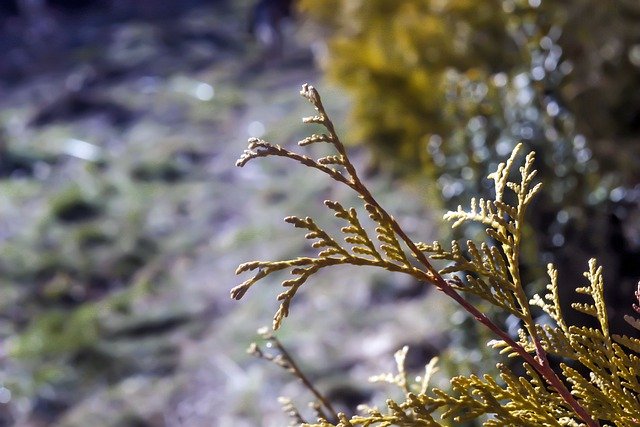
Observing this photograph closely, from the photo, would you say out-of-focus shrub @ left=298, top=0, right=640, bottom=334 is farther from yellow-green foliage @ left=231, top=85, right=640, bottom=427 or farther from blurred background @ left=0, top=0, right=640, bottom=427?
yellow-green foliage @ left=231, top=85, right=640, bottom=427

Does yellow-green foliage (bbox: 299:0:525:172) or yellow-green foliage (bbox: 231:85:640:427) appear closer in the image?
yellow-green foliage (bbox: 231:85:640:427)

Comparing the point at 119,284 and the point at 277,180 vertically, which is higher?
the point at 277,180

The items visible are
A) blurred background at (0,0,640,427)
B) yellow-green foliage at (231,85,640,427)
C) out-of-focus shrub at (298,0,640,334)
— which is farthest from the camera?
blurred background at (0,0,640,427)

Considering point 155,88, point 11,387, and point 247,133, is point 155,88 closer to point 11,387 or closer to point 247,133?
point 247,133

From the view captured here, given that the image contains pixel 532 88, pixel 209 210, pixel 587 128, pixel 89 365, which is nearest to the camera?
pixel 532 88

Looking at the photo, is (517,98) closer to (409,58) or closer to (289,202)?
(409,58)

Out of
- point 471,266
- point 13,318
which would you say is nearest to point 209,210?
point 13,318

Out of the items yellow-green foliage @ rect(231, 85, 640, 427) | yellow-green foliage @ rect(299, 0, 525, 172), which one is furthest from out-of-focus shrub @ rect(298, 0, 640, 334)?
yellow-green foliage @ rect(231, 85, 640, 427)

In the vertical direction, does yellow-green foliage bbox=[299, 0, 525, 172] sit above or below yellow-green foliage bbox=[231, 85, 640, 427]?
above

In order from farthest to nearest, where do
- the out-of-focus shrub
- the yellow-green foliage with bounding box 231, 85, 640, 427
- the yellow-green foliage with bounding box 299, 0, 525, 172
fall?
the yellow-green foliage with bounding box 299, 0, 525, 172 → the out-of-focus shrub → the yellow-green foliage with bounding box 231, 85, 640, 427
